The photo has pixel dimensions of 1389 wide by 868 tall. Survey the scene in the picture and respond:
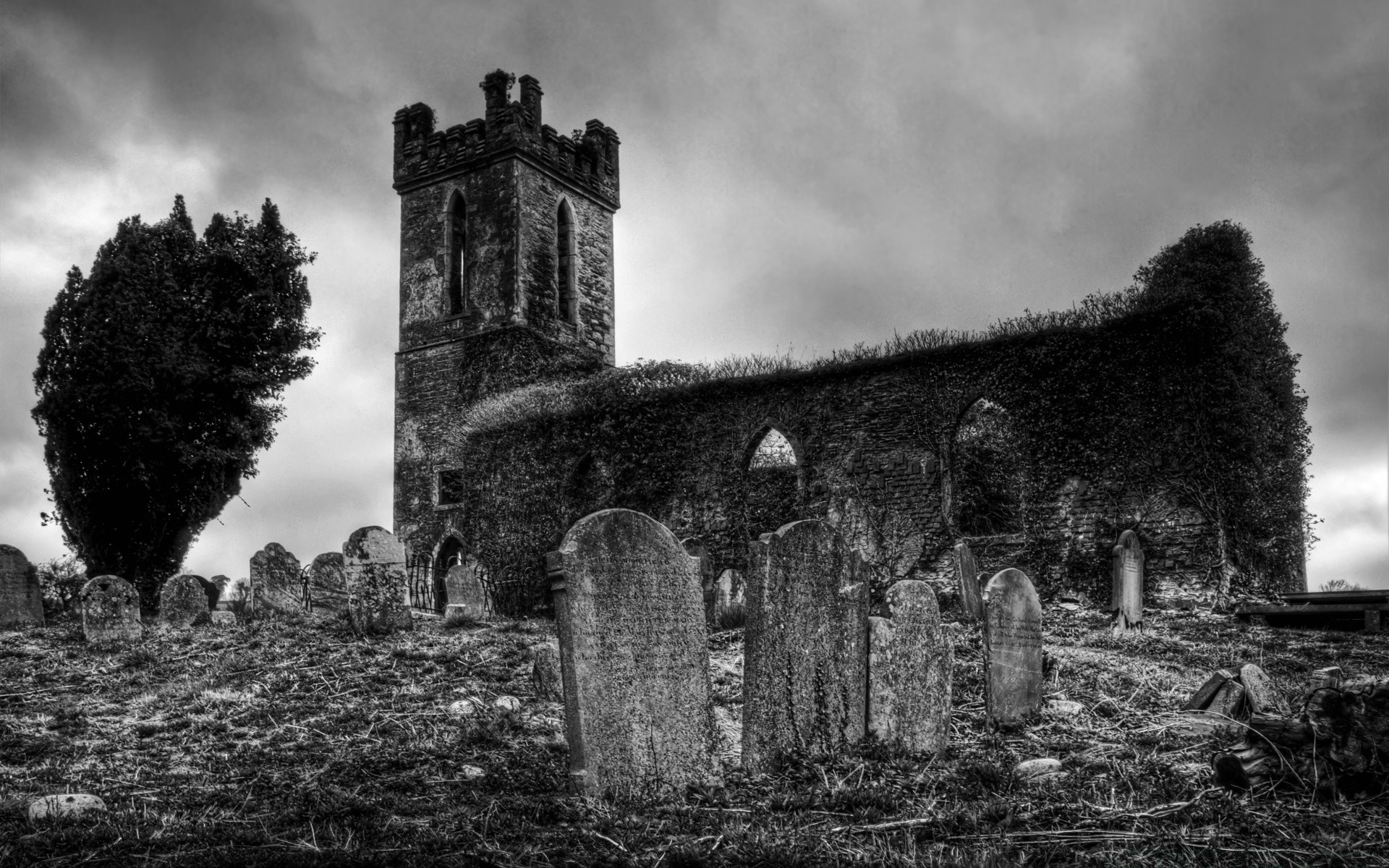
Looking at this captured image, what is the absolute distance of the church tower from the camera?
86.3 feet

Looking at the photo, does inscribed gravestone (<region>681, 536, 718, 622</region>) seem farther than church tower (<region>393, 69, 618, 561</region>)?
No

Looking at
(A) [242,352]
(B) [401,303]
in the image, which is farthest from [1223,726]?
(B) [401,303]

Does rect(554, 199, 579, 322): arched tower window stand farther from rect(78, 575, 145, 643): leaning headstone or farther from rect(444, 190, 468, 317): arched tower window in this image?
rect(78, 575, 145, 643): leaning headstone

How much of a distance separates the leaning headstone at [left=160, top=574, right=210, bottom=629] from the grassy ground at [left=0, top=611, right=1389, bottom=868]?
13.7 feet

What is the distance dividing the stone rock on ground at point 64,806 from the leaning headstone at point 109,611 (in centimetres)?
818

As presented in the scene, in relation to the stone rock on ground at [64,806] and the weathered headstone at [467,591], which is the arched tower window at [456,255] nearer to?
the weathered headstone at [467,591]

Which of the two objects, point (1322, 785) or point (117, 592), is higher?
point (117, 592)

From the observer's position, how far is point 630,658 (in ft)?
21.6

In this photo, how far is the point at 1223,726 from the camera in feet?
24.4

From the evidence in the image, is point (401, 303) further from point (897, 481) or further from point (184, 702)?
point (184, 702)

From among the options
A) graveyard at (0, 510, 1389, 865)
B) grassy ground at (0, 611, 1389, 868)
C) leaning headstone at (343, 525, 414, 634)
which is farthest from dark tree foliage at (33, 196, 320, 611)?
graveyard at (0, 510, 1389, 865)

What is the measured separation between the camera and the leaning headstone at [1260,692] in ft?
26.1

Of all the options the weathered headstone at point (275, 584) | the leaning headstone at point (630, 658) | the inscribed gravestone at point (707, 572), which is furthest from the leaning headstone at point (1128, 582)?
the weathered headstone at point (275, 584)

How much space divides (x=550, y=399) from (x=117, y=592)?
1006cm
